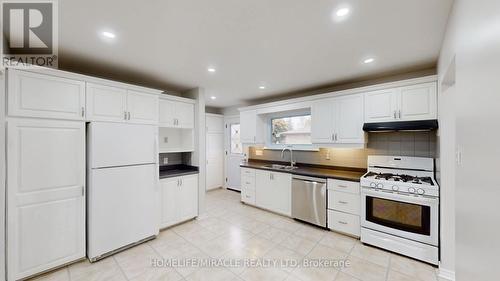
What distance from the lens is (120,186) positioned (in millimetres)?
2588

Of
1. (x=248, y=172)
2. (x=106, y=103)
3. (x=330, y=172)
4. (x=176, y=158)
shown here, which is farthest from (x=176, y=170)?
(x=330, y=172)

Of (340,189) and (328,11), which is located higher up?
(328,11)

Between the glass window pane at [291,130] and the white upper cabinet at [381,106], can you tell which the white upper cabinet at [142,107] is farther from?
the white upper cabinet at [381,106]

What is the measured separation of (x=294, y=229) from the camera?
3.23m

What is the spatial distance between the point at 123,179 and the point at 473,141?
3.35 metres

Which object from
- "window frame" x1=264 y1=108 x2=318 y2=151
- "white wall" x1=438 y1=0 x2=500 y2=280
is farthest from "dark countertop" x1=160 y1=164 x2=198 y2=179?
"white wall" x1=438 y1=0 x2=500 y2=280

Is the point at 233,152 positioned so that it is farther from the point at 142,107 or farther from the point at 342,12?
the point at 342,12

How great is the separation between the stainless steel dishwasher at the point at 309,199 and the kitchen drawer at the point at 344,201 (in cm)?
12

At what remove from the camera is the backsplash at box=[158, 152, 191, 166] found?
3770mm

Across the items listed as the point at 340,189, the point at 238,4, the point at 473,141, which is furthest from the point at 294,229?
the point at 238,4

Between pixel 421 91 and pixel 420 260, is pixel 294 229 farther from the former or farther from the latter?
pixel 421 91

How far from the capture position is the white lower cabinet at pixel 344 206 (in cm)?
286

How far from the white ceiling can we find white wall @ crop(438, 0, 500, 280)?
2.06 ft

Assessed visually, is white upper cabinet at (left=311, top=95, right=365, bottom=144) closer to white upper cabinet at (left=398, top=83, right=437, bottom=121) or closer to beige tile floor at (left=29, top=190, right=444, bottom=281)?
white upper cabinet at (left=398, top=83, right=437, bottom=121)
